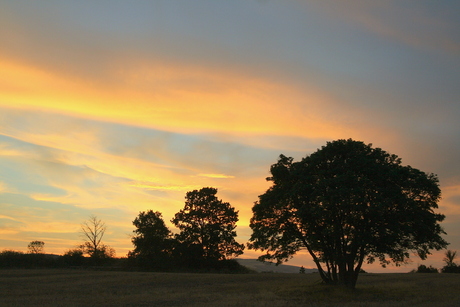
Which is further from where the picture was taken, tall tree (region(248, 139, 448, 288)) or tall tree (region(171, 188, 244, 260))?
tall tree (region(171, 188, 244, 260))

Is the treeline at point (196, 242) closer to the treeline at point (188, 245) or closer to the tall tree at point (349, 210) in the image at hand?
the treeline at point (188, 245)

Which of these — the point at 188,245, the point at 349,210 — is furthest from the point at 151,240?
the point at 349,210

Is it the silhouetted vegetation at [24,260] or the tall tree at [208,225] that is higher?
the tall tree at [208,225]

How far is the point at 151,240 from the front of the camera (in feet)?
268

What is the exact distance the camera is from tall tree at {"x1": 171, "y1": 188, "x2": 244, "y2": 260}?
257 feet

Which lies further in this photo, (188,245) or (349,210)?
(188,245)

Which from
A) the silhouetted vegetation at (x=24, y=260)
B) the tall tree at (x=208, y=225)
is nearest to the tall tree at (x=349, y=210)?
the tall tree at (x=208, y=225)

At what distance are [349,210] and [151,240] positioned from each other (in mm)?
57200

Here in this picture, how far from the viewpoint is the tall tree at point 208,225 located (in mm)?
78312

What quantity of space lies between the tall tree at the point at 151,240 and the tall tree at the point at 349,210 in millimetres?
44928

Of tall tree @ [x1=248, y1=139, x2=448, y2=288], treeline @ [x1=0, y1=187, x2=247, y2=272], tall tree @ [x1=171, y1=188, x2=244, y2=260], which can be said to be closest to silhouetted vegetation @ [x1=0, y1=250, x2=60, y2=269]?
treeline @ [x1=0, y1=187, x2=247, y2=272]

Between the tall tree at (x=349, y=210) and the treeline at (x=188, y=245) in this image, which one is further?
the treeline at (x=188, y=245)

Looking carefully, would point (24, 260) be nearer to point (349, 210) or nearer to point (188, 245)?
point (188, 245)

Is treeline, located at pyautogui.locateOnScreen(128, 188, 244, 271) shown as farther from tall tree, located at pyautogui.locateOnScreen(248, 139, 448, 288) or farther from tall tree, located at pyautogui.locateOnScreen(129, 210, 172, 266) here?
tall tree, located at pyautogui.locateOnScreen(248, 139, 448, 288)
